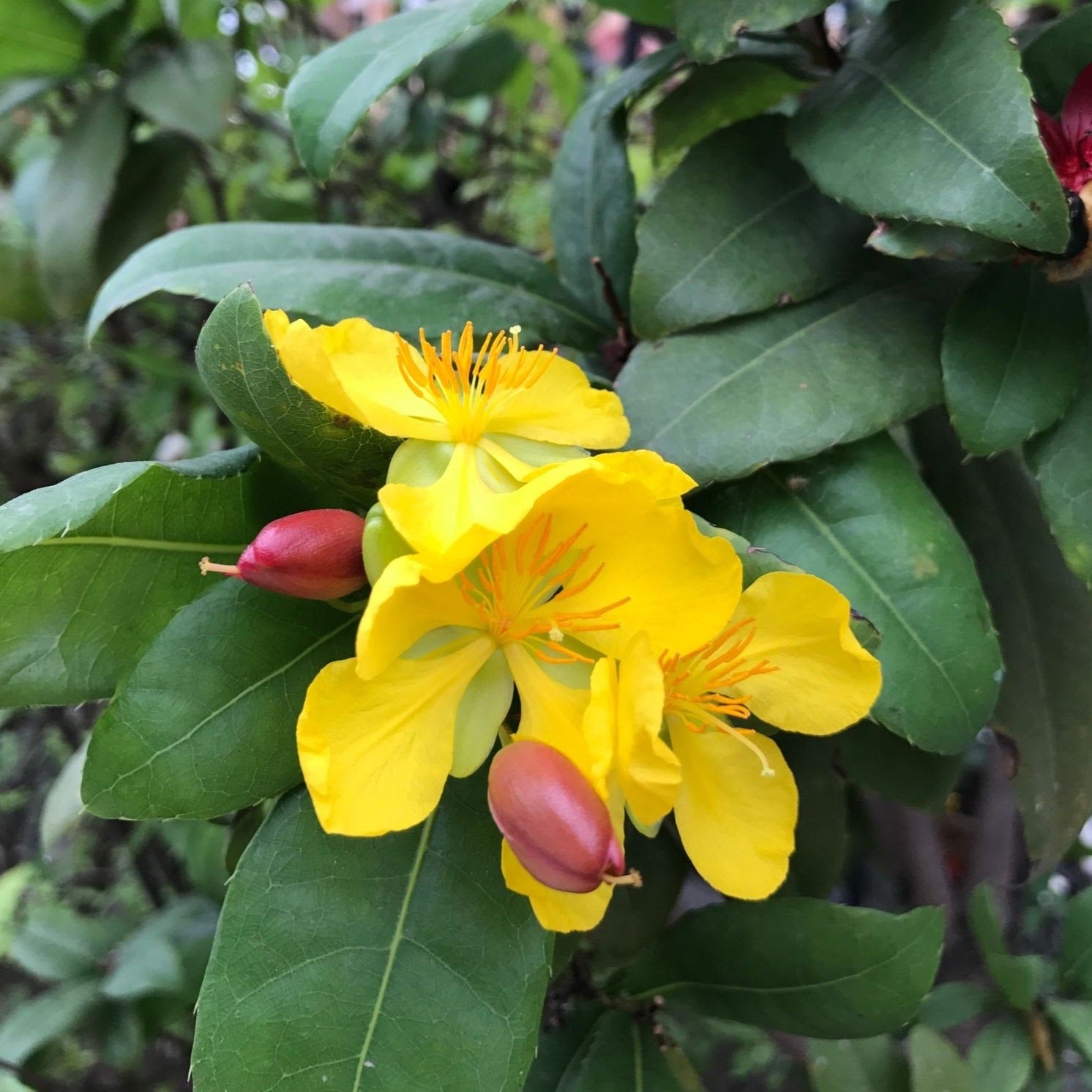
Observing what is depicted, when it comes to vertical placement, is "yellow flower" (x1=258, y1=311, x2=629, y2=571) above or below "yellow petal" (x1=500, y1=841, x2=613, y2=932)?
above

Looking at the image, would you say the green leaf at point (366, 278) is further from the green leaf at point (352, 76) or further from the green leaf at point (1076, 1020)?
the green leaf at point (1076, 1020)

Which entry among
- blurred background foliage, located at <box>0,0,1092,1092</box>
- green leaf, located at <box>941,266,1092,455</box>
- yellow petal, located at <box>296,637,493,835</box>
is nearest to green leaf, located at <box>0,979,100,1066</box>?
blurred background foliage, located at <box>0,0,1092,1092</box>

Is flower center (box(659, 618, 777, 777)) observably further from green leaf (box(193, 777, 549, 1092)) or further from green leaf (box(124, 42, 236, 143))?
green leaf (box(124, 42, 236, 143))

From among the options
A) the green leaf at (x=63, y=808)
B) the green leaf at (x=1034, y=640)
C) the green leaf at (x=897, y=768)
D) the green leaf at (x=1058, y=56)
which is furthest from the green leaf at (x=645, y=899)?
the green leaf at (x=1058, y=56)

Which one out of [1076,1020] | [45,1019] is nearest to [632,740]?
[1076,1020]

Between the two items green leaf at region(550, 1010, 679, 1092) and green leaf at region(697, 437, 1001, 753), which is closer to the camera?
green leaf at region(697, 437, 1001, 753)

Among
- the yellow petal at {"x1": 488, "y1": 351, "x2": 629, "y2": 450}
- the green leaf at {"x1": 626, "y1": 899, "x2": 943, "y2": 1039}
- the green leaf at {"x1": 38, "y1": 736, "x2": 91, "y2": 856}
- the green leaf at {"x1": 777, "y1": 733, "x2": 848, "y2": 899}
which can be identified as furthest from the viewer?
the green leaf at {"x1": 38, "y1": 736, "x2": 91, "y2": 856}
